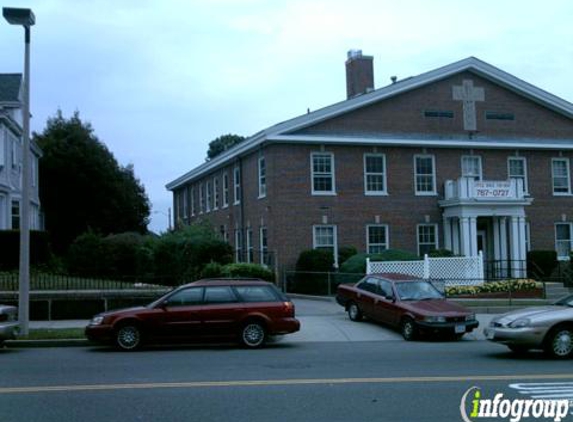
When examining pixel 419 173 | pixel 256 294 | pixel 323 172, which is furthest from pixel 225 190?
pixel 256 294

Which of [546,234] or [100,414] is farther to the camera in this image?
[546,234]

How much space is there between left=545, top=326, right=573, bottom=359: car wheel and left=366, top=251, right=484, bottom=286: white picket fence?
11467 millimetres

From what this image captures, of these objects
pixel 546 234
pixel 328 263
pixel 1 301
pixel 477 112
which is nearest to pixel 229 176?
pixel 328 263

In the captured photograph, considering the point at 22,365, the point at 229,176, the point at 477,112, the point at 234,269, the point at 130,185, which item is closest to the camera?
the point at 22,365

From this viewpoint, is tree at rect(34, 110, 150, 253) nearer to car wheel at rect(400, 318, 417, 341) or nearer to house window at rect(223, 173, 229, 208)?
house window at rect(223, 173, 229, 208)

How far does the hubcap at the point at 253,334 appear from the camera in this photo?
15219 mm

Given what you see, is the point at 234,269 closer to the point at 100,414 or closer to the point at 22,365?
the point at 22,365

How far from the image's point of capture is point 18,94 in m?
36.7

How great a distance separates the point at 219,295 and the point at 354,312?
553 cm

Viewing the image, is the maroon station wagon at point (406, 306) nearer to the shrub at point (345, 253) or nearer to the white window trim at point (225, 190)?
the shrub at point (345, 253)

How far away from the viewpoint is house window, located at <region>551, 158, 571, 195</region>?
34.2m

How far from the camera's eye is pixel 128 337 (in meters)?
14.7

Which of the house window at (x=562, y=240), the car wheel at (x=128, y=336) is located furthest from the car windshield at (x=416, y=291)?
the house window at (x=562, y=240)

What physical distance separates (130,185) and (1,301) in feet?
131
